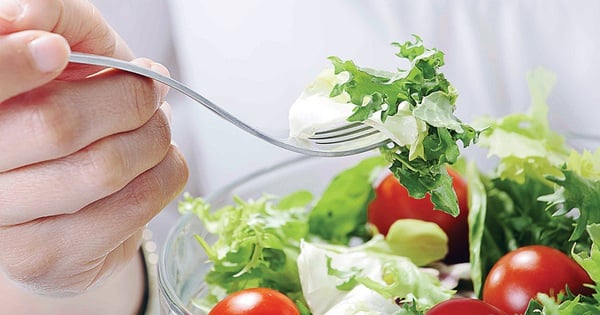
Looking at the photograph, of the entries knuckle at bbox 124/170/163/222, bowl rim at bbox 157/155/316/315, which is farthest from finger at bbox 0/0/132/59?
bowl rim at bbox 157/155/316/315

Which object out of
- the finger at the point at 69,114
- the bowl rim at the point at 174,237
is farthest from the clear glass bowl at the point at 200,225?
the finger at the point at 69,114

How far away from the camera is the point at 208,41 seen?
5.42ft

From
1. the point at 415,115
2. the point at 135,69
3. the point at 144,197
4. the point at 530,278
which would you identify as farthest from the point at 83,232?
the point at 530,278

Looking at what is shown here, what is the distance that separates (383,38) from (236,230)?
28.5 inches

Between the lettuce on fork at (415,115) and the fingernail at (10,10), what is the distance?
0.79 ft

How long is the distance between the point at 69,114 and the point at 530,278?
1.45ft

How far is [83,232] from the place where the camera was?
68 centimetres

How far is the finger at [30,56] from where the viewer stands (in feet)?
1.76

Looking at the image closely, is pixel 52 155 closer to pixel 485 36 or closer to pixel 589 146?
pixel 589 146

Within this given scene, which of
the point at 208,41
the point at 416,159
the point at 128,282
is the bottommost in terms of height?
the point at 128,282

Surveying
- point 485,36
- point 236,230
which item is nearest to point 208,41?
point 485,36

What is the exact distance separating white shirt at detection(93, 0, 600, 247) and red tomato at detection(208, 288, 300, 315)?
28.3 inches

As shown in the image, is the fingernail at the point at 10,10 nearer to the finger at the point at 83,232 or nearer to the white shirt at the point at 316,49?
the finger at the point at 83,232

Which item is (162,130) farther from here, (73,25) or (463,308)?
(463,308)
